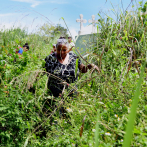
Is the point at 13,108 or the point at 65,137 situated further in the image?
the point at 13,108

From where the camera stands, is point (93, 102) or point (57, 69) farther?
point (57, 69)

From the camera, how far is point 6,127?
2.48 m

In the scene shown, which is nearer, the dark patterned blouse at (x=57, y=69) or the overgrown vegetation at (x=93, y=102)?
the overgrown vegetation at (x=93, y=102)

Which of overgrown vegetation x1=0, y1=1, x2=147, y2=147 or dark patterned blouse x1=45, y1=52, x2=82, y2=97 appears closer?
overgrown vegetation x1=0, y1=1, x2=147, y2=147

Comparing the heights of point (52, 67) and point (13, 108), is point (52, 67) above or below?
above

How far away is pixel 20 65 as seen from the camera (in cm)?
259


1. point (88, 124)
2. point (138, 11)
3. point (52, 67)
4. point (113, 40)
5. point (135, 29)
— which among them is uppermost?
point (138, 11)

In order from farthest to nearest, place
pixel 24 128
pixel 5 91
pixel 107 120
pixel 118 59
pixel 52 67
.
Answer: pixel 52 67 → pixel 24 128 → pixel 5 91 → pixel 118 59 → pixel 107 120

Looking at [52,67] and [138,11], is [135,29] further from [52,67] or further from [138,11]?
[52,67]

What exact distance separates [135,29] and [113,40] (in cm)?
87

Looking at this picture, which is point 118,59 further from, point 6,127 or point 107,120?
point 6,127

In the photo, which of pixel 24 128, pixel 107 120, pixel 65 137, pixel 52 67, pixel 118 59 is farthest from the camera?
pixel 52 67

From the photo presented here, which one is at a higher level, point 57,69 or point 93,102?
point 57,69

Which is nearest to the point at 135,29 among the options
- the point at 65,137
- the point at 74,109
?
the point at 74,109
